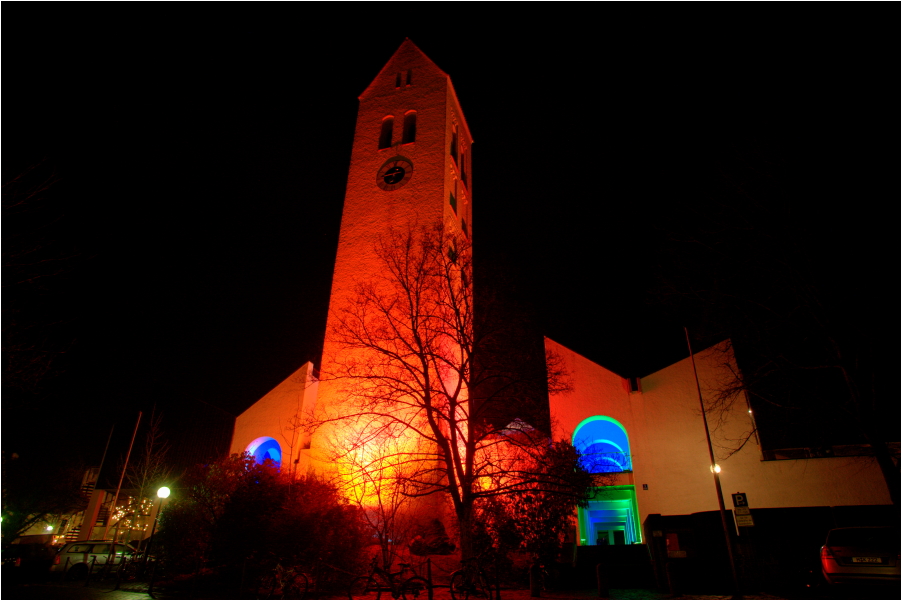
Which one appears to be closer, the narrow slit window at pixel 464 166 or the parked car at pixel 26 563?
Answer: the parked car at pixel 26 563

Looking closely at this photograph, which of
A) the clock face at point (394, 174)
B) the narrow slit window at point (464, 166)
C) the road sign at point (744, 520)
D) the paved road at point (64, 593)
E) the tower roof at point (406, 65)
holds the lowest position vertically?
the paved road at point (64, 593)

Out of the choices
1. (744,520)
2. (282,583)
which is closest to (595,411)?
(744,520)

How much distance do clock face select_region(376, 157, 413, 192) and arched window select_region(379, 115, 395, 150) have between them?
2.06 m

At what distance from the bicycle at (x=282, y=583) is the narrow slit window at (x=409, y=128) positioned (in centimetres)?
1988

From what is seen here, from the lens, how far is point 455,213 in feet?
78.6

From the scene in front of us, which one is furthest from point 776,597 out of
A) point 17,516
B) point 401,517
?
point 17,516

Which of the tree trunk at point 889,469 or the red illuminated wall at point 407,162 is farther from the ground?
the red illuminated wall at point 407,162

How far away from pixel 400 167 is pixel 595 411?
1426cm

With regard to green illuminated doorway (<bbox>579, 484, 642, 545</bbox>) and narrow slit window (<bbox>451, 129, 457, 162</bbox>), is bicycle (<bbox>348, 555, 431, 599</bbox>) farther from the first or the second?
narrow slit window (<bbox>451, 129, 457, 162</bbox>)

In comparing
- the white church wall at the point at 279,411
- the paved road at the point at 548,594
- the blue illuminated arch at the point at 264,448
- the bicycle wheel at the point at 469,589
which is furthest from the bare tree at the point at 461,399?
the blue illuminated arch at the point at 264,448

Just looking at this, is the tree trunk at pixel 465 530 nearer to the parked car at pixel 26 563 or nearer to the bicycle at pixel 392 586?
the bicycle at pixel 392 586

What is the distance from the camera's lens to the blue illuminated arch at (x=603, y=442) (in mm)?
19734

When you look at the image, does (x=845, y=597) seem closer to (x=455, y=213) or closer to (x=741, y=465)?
(x=741, y=465)

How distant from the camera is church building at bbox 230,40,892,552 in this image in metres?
16.8
